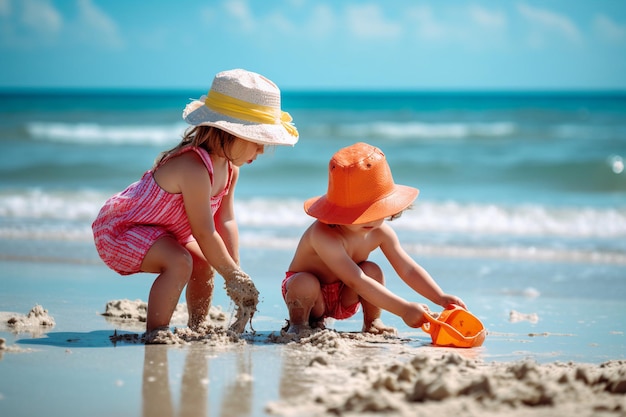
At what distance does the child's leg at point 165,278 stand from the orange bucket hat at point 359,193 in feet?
2.01

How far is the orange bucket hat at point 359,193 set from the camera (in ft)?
11.4

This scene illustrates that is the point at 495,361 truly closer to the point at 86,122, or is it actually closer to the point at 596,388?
the point at 596,388

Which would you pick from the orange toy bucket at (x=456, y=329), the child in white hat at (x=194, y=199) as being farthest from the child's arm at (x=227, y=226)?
the orange toy bucket at (x=456, y=329)

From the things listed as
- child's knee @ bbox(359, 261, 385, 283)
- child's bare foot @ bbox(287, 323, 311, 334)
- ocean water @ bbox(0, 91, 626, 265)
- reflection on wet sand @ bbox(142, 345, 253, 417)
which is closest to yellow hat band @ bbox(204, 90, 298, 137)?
child's knee @ bbox(359, 261, 385, 283)

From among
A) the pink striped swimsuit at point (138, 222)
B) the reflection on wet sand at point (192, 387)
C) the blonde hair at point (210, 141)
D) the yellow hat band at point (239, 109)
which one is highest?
the yellow hat band at point (239, 109)

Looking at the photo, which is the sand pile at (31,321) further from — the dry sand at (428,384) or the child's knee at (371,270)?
the child's knee at (371,270)

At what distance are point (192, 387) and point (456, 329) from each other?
1318 millimetres

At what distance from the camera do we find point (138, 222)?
3.50 meters

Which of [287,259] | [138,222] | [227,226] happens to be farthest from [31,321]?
[287,259]

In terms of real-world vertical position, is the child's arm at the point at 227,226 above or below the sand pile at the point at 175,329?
above

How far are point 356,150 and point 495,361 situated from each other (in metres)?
1.13

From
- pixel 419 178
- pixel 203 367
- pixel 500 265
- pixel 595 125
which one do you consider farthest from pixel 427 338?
pixel 595 125

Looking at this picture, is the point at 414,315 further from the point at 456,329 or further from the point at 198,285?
the point at 198,285

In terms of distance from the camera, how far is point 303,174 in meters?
12.9
